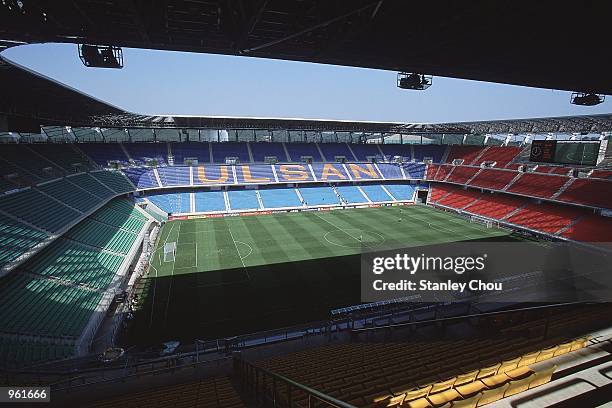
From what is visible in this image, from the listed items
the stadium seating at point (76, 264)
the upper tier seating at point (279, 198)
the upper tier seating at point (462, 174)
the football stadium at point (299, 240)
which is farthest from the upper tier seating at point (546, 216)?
the stadium seating at point (76, 264)

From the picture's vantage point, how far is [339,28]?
8.33 m

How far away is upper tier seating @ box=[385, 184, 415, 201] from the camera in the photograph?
4747 cm

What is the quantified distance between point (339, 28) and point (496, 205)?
121ft

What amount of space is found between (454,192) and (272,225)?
27261 millimetres

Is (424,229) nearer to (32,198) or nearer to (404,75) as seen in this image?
(404,75)

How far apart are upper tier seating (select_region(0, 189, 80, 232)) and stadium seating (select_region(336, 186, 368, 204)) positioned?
31.3 metres

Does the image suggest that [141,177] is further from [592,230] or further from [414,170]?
[592,230]

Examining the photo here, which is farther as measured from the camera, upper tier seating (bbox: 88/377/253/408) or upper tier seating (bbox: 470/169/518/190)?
upper tier seating (bbox: 470/169/518/190)

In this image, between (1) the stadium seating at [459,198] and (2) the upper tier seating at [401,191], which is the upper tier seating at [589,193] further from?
(2) the upper tier seating at [401,191]

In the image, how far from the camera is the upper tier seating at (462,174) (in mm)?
44812

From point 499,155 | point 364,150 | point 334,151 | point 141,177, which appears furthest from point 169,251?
point 499,155

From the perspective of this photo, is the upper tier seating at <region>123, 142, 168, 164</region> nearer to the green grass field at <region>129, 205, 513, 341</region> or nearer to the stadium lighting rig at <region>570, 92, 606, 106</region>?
the green grass field at <region>129, 205, 513, 341</region>

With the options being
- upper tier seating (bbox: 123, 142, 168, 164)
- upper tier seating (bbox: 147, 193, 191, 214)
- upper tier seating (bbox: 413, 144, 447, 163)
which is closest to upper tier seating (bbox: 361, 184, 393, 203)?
upper tier seating (bbox: 413, 144, 447, 163)

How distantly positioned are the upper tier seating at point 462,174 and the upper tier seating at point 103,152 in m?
45.5
